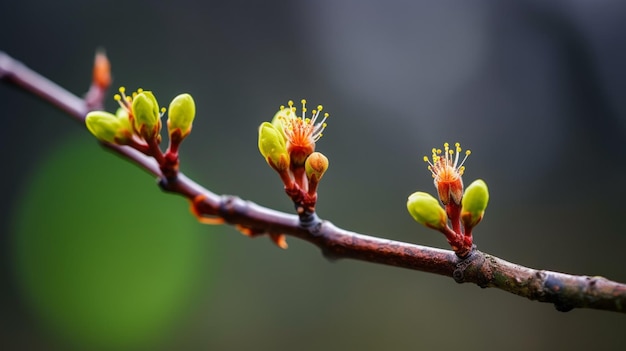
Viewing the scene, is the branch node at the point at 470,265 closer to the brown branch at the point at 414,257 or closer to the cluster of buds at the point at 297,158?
the brown branch at the point at 414,257

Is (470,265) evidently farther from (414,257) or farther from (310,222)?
(310,222)

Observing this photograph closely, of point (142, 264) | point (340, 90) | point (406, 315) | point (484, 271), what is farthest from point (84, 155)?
point (484, 271)

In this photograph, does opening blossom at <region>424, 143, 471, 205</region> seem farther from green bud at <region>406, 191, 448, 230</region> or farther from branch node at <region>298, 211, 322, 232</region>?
branch node at <region>298, 211, 322, 232</region>

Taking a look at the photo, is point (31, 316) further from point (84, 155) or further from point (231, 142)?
point (231, 142)

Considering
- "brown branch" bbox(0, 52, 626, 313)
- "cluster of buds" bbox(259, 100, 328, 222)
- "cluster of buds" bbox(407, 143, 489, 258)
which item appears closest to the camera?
"brown branch" bbox(0, 52, 626, 313)

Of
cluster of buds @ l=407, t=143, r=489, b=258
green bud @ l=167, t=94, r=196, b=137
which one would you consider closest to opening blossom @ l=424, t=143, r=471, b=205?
cluster of buds @ l=407, t=143, r=489, b=258

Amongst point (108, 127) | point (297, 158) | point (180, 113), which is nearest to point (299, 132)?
point (297, 158)
